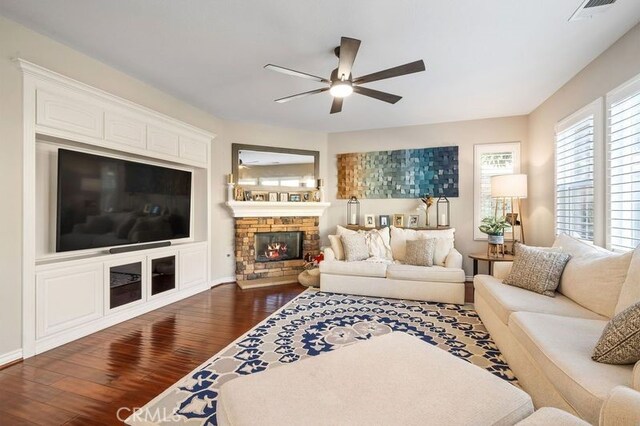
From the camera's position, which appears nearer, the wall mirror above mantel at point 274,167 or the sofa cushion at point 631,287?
the sofa cushion at point 631,287

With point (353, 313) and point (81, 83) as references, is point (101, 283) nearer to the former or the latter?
point (81, 83)

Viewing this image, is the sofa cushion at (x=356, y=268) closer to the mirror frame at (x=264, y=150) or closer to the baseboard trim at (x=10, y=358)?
the mirror frame at (x=264, y=150)

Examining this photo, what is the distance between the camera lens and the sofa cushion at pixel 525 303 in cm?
206

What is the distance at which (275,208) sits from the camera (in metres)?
4.82

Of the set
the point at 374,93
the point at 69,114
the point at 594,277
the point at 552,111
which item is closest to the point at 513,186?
the point at 552,111

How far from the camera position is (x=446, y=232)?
4.22m

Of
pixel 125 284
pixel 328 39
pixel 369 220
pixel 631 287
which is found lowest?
pixel 125 284

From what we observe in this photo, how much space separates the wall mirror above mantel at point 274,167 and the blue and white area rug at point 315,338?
82.8 inches

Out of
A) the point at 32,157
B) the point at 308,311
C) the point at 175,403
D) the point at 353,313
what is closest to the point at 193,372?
the point at 175,403

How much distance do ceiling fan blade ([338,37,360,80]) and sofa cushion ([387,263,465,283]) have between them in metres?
2.48

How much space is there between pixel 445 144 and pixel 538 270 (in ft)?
9.27

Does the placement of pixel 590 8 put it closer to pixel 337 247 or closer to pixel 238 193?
pixel 337 247

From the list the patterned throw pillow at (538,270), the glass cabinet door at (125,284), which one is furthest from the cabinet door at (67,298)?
the patterned throw pillow at (538,270)

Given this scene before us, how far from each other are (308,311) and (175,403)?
173 cm
